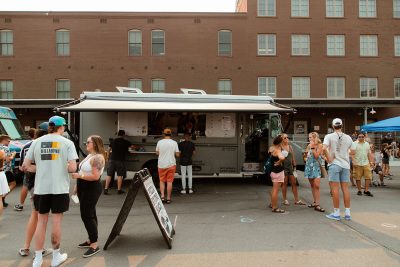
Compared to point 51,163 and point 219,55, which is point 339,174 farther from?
point 219,55

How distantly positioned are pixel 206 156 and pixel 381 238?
641cm

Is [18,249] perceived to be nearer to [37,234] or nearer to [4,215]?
[37,234]

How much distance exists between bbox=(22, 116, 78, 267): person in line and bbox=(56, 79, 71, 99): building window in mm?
24266

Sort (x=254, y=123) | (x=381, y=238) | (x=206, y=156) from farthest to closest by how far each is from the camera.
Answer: (x=254, y=123), (x=206, y=156), (x=381, y=238)

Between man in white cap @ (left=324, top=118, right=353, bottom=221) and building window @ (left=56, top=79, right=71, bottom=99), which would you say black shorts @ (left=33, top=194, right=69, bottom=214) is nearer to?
man in white cap @ (left=324, top=118, right=353, bottom=221)

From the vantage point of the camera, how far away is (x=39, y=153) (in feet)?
15.9

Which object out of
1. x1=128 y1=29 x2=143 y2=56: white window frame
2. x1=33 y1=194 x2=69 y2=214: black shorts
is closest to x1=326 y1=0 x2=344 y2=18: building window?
x1=128 y1=29 x2=143 y2=56: white window frame

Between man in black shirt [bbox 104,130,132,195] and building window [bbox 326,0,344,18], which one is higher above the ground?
building window [bbox 326,0,344,18]

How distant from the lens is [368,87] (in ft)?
95.8

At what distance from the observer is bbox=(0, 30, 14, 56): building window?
28062 mm

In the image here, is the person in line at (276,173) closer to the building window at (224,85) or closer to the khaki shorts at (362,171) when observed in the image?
the khaki shorts at (362,171)

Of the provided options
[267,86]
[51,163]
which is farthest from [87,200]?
[267,86]

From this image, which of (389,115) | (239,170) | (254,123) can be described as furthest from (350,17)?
(239,170)

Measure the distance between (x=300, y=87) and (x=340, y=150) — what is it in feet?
72.6
